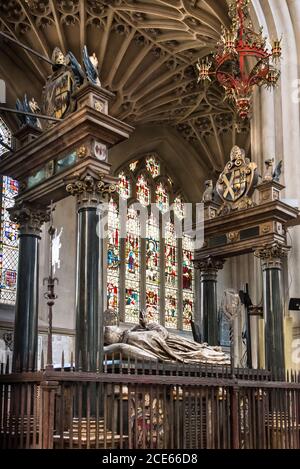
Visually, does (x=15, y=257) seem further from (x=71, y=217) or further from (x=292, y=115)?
(x=292, y=115)

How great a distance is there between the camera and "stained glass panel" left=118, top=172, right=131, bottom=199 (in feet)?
58.8

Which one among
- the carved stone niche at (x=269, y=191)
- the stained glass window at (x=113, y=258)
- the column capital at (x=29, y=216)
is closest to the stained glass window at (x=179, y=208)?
the stained glass window at (x=113, y=258)

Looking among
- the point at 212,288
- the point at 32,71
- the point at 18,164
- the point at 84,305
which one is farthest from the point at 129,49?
the point at 84,305

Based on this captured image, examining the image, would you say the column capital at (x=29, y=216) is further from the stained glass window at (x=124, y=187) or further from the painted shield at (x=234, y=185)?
the stained glass window at (x=124, y=187)

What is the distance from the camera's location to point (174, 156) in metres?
19.7

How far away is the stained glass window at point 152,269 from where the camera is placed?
1789cm

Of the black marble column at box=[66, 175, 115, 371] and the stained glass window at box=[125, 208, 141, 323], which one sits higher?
the stained glass window at box=[125, 208, 141, 323]

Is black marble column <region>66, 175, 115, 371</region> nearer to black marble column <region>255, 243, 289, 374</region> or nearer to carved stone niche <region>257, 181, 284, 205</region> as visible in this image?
carved stone niche <region>257, 181, 284, 205</region>

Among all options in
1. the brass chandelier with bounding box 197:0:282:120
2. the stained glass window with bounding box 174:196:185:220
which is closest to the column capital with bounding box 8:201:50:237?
the brass chandelier with bounding box 197:0:282:120

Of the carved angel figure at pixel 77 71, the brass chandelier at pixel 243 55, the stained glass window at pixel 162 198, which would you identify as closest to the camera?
the carved angel figure at pixel 77 71

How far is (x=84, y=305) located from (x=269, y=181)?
3.81 m

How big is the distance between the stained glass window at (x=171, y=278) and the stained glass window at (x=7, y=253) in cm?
556

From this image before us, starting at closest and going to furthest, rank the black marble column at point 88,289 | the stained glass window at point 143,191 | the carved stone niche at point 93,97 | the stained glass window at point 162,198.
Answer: the black marble column at point 88,289, the carved stone niche at point 93,97, the stained glass window at point 143,191, the stained glass window at point 162,198

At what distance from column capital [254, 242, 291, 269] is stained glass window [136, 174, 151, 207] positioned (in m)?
9.85
